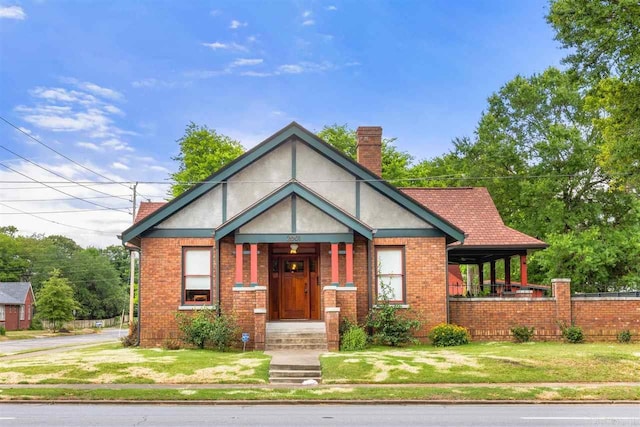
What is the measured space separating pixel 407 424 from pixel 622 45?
14.4 m

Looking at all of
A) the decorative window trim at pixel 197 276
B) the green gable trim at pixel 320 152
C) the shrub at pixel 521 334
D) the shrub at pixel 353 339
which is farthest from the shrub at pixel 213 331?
the shrub at pixel 521 334

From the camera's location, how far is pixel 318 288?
76.7 feet

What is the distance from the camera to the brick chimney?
25.4 meters

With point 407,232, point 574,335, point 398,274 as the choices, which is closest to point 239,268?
point 398,274

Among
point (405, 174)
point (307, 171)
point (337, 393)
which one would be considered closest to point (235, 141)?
point (405, 174)

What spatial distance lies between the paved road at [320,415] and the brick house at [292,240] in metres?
9.07

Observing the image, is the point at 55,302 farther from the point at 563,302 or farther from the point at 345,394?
the point at 345,394

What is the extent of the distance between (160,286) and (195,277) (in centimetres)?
122

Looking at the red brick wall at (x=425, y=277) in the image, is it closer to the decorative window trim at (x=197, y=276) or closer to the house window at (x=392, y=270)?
the house window at (x=392, y=270)

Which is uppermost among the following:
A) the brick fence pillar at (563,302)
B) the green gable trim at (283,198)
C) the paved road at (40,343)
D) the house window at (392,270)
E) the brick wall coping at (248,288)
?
the green gable trim at (283,198)

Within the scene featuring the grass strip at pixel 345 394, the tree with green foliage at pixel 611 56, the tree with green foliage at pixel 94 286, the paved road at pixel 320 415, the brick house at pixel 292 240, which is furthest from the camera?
the tree with green foliage at pixel 94 286

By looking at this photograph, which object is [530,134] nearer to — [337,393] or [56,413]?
[337,393]

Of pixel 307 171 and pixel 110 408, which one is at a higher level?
pixel 307 171

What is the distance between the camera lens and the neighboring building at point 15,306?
67750mm
